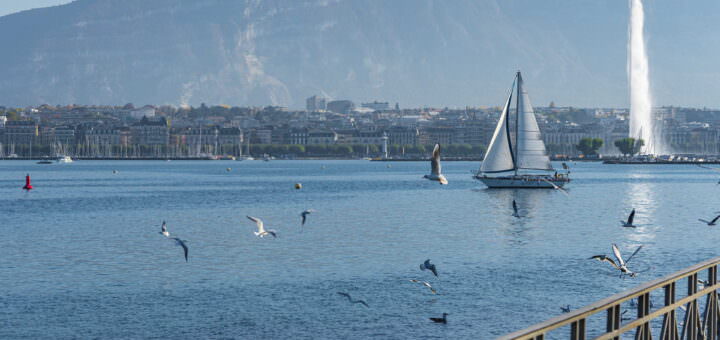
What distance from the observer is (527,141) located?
235 feet

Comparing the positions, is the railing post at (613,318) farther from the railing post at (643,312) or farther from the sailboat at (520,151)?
the sailboat at (520,151)

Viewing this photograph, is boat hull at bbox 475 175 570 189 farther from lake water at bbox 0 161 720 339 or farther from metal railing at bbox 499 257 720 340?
metal railing at bbox 499 257 720 340

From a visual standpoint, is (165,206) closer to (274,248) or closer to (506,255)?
(274,248)

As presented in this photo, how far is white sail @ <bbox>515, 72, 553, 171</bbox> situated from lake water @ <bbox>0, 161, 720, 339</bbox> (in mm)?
13152

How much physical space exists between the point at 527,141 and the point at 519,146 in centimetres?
70

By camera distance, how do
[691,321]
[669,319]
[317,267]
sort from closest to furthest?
[669,319] → [691,321] → [317,267]

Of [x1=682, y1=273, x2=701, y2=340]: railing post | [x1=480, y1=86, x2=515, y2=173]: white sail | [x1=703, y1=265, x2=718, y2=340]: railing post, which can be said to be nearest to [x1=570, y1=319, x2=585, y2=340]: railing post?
[x1=682, y1=273, x2=701, y2=340]: railing post

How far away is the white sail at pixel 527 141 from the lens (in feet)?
235

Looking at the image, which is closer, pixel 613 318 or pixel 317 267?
pixel 613 318

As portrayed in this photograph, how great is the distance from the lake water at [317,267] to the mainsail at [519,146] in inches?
502

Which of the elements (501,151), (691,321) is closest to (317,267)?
(691,321)

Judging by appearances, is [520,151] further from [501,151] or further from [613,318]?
[613,318]

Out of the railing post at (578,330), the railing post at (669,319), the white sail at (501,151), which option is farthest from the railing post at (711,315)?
the white sail at (501,151)

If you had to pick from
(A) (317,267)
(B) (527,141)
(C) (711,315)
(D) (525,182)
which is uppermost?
(B) (527,141)
